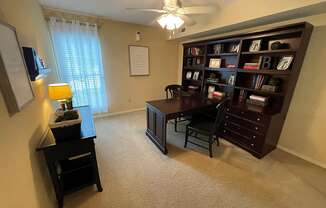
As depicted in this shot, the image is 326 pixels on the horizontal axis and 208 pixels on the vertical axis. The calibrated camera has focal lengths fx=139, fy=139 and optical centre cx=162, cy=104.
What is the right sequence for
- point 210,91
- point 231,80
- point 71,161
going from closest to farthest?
1. point 71,161
2. point 231,80
3. point 210,91

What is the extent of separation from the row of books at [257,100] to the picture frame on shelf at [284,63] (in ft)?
1.77

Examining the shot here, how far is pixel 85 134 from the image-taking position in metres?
1.46

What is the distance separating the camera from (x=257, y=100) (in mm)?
2480

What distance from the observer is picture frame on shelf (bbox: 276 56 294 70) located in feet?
6.61

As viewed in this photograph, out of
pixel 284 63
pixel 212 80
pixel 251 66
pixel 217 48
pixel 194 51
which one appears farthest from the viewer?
pixel 194 51

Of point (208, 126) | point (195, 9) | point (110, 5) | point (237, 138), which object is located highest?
point (110, 5)

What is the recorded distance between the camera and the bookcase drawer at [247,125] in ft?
7.10

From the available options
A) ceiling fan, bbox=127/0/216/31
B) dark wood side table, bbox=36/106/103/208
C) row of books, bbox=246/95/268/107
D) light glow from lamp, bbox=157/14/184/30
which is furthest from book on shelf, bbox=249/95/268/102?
dark wood side table, bbox=36/106/103/208

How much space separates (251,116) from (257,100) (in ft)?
1.35

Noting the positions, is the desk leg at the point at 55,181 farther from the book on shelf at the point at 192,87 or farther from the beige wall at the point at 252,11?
the book on shelf at the point at 192,87

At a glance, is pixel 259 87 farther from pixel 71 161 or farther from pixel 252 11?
pixel 71 161

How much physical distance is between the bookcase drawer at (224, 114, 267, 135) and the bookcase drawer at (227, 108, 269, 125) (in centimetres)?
7

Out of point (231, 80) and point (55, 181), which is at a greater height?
point (231, 80)

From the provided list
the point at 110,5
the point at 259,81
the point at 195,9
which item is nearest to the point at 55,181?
the point at 195,9
